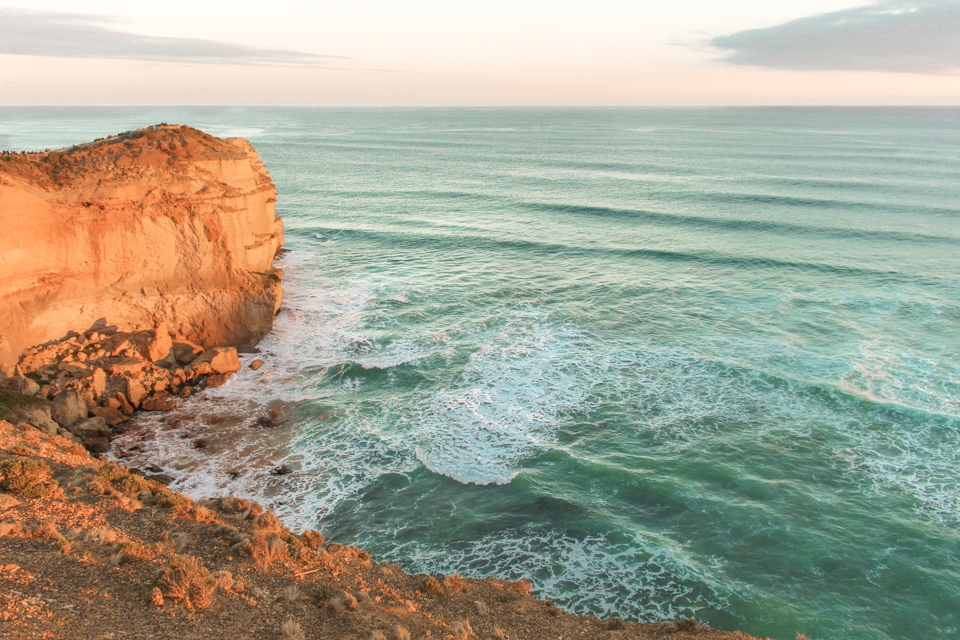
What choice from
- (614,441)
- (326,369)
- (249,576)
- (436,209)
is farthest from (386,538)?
(436,209)

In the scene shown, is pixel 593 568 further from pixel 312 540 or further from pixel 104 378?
pixel 104 378

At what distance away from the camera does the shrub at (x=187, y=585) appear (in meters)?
8.76

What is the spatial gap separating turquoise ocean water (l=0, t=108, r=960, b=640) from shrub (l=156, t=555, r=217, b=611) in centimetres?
544

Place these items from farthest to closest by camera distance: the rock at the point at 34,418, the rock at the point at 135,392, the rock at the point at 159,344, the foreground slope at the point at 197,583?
the rock at the point at 159,344 < the rock at the point at 135,392 < the rock at the point at 34,418 < the foreground slope at the point at 197,583

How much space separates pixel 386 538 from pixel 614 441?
26.5ft

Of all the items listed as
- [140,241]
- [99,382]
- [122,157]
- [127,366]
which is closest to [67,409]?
[99,382]

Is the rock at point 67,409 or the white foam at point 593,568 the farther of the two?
the rock at point 67,409

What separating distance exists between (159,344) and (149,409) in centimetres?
289

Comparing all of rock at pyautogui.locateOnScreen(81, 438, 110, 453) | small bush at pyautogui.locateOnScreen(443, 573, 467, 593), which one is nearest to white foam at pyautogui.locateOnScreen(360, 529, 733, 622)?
small bush at pyautogui.locateOnScreen(443, 573, 467, 593)

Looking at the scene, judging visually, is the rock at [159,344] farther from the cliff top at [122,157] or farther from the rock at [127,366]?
the cliff top at [122,157]

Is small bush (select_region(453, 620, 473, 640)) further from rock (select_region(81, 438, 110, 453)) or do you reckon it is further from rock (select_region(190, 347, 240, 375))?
rock (select_region(190, 347, 240, 375))

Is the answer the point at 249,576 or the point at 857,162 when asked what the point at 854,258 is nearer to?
the point at 249,576

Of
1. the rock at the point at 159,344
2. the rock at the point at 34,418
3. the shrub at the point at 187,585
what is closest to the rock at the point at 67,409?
the rock at the point at 34,418

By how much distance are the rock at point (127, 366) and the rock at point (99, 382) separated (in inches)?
14.8
